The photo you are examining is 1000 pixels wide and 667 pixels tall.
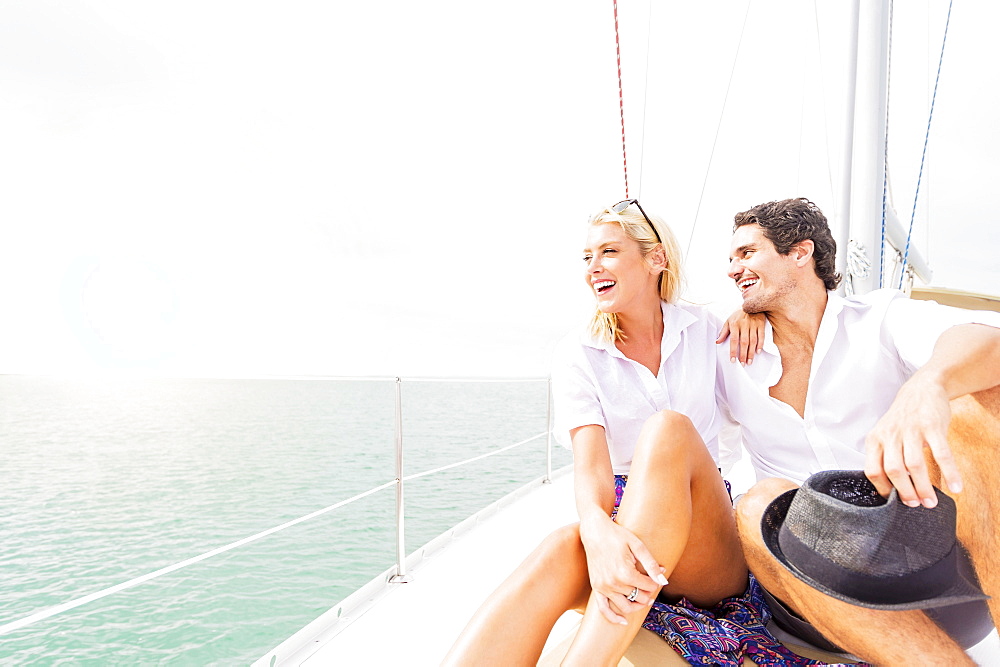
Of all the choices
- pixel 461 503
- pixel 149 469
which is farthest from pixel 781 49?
pixel 149 469

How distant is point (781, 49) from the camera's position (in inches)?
154

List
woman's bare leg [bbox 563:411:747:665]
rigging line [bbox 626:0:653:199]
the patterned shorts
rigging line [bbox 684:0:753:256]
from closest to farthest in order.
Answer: woman's bare leg [bbox 563:411:747:665] → the patterned shorts → rigging line [bbox 626:0:653:199] → rigging line [bbox 684:0:753:256]

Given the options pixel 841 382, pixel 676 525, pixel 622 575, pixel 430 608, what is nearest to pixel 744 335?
pixel 841 382

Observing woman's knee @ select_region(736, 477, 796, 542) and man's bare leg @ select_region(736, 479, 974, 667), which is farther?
woman's knee @ select_region(736, 477, 796, 542)

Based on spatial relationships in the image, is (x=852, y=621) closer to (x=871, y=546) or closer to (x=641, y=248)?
(x=871, y=546)

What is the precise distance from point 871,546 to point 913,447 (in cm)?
13

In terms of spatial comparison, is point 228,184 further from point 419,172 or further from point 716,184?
point 716,184

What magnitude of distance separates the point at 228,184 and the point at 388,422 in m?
A: 12.7

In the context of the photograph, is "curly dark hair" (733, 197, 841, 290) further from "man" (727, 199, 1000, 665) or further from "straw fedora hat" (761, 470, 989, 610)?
"straw fedora hat" (761, 470, 989, 610)

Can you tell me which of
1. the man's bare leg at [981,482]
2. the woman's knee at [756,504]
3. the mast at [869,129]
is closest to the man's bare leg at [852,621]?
the woman's knee at [756,504]

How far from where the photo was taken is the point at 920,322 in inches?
41.5

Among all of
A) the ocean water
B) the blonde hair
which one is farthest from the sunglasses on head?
the ocean water

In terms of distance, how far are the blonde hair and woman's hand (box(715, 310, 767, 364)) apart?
153 millimetres

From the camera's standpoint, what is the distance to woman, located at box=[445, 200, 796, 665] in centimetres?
83
